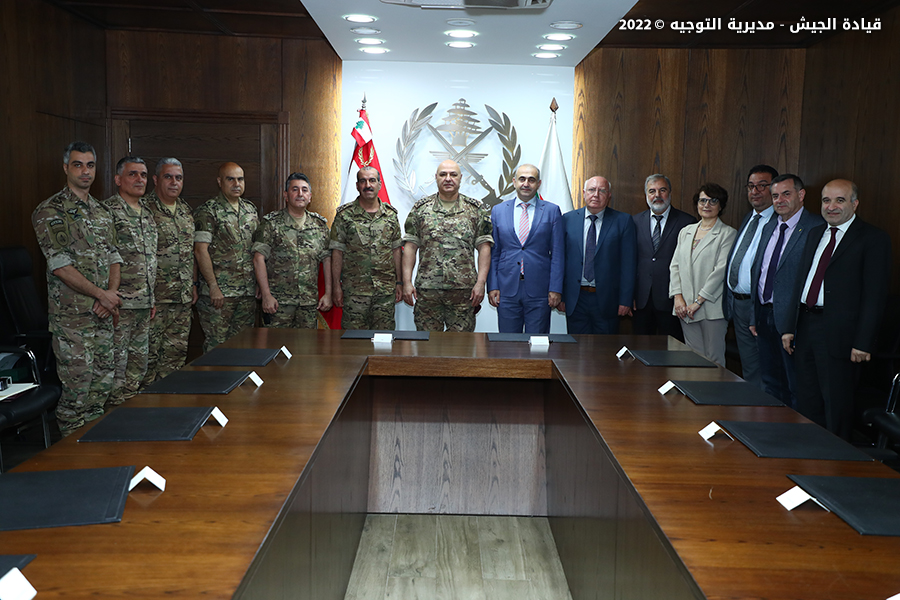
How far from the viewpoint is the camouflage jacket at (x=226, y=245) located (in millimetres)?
5023

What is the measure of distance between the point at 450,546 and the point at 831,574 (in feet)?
6.86

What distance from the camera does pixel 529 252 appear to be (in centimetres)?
500

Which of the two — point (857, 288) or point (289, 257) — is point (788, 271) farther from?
point (289, 257)

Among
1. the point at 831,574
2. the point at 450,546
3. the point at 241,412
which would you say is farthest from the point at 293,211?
the point at 831,574

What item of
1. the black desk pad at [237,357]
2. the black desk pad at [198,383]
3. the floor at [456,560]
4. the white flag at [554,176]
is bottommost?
the floor at [456,560]

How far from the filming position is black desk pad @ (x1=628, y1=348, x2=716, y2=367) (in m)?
2.96

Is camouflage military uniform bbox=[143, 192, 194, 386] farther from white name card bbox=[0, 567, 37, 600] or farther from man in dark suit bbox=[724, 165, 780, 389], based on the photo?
white name card bbox=[0, 567, 37, 600]

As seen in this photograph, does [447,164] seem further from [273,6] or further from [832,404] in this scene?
[832,404]

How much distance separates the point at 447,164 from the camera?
16.3ft

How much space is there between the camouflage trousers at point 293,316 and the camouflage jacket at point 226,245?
0.84ft

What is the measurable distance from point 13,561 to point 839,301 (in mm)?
3833

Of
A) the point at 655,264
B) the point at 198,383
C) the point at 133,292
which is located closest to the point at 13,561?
the point at 198,383

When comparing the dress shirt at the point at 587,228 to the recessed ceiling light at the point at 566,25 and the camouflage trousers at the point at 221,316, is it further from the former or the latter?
the camouflage trousers at the point at 221,316

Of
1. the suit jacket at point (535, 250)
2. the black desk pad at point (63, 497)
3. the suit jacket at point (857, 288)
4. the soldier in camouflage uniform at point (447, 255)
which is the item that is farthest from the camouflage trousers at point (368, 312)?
the black desk pad at point (63, 497)
